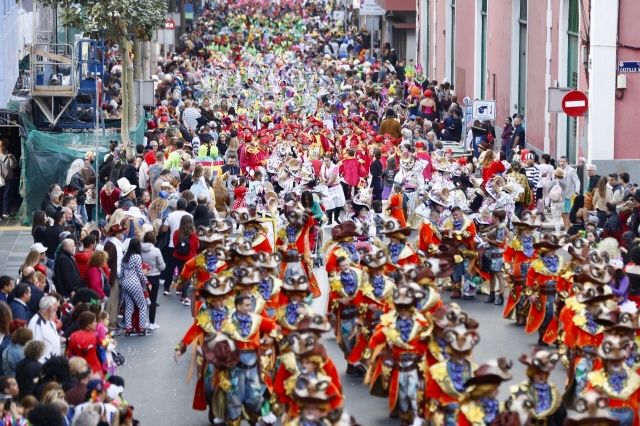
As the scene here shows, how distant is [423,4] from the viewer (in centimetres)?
5947

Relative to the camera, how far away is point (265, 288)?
53.3 feet

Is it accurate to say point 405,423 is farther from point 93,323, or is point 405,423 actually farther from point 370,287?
point 93,323

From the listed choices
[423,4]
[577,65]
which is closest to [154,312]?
[577,65]

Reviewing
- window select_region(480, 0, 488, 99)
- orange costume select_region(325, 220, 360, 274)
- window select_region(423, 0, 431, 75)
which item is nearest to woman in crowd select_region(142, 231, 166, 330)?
orange costume select_region(325, 220, 360, 274)

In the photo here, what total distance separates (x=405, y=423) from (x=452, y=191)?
7951mm

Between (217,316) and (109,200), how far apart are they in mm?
9959

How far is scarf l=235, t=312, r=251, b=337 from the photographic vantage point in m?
14.7

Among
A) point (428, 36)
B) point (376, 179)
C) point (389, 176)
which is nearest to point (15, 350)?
point (389, 176)

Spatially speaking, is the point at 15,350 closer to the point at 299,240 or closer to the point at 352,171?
the point at 299,240

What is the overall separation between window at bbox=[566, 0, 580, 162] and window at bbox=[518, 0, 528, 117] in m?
4.87

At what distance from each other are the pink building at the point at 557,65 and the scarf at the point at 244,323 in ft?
48.9

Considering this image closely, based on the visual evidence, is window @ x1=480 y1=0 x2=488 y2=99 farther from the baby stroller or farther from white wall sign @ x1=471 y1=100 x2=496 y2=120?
the baby stroller

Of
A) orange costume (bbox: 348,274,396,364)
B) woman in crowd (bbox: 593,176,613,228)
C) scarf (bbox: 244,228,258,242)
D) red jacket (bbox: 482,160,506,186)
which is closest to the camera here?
orange costume (bbox: 348,274,396,364)

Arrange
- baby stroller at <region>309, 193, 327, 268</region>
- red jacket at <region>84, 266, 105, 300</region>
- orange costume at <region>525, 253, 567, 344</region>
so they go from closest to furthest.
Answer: red jacket at <region>84, 266, 105, 300</region> → orange costume at <region>525, 253, 567, 344</region> → baby stroller at <region>309, 193, 327, 268</region>
